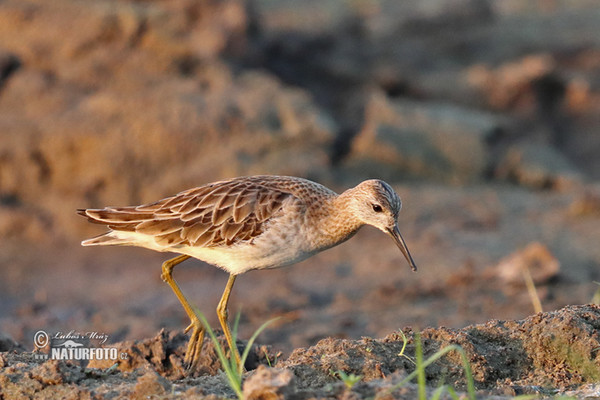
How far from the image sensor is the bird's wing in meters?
6.86

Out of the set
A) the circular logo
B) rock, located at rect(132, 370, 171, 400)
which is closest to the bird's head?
rock, located at rect(132, 370, 171, 400)

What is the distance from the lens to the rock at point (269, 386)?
4.40m

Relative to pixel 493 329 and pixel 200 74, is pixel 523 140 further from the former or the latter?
pixel 493 329

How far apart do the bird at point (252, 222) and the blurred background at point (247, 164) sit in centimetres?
284

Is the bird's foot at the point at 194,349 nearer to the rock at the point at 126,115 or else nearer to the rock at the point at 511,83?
the rock at the point at 126,115

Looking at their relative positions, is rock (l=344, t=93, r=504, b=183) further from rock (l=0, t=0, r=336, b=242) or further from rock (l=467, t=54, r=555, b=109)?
rock (l=467, t=54, r=555, b=109)

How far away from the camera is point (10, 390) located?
A: 5125 mm

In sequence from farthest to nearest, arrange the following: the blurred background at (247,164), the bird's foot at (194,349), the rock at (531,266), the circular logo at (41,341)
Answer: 1. the blurred background at (247,164)
2. the rock at (531,266)
3. the circular logo at (41,341)
4. the bird's foot at (194,349)

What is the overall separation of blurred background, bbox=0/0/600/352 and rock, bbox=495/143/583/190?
0.03m

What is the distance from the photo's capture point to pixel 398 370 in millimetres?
5016

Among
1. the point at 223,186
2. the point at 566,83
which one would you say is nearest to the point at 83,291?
the point at 223,186

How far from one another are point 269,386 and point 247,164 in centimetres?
764

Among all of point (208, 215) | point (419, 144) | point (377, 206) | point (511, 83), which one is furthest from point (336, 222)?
point (511, 83)

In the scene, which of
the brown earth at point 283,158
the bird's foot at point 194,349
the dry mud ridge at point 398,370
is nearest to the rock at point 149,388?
the dry mud ridge at point 398,370
